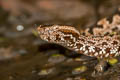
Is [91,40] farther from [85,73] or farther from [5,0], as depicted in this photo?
[5,0]

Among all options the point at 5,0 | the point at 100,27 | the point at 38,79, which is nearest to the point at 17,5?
the point at 5,0

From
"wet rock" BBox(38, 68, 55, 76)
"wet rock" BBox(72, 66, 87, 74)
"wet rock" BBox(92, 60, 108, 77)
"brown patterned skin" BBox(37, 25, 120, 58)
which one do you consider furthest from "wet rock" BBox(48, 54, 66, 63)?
"wet rock" BBox(92, 60, 108, 77)

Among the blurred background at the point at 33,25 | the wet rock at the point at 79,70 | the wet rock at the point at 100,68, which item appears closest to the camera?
the wet rock at the point at 100,68

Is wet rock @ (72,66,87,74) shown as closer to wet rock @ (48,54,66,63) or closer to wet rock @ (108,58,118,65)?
wet rock @ (108,58,118,65)

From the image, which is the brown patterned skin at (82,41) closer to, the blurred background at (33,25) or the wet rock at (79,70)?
the wet rock at (79,70)

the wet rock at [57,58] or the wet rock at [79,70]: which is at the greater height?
the wet rock at [57,58]

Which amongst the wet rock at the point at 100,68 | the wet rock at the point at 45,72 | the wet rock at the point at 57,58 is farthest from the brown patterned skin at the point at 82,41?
the wet rock at the point at 57,58

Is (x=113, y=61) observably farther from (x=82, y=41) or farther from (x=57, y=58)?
(x=57, y=58)

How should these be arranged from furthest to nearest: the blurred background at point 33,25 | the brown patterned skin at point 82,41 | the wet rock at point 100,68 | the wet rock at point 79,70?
the blurred background at point 33,25 → the wet rock at point 79,70 → the brown patterned skin at point 82,41 → the wet rock at point 100,68
